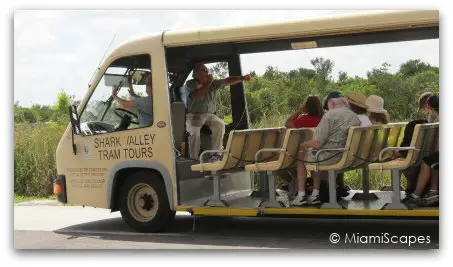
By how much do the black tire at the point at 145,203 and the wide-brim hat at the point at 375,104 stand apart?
8.24 feet

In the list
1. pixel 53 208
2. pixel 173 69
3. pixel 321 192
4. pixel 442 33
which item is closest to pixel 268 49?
pixel 173 69

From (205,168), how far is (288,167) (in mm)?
926

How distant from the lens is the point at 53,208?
40.0ft

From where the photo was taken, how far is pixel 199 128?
9.90m

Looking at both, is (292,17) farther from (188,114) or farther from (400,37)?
(188,114)

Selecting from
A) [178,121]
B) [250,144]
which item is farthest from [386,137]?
[178,121]

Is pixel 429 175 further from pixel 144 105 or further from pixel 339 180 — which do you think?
pixel 144 105

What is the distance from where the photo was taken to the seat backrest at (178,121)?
31.3 feet

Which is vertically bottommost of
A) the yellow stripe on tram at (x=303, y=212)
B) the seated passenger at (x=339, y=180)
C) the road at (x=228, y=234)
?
the road at (x=228, y=234)

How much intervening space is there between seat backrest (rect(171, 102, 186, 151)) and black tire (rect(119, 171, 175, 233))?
1.83ft

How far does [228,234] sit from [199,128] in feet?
4.53

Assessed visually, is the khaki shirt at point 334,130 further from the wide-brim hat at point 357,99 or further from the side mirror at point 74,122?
the side mirror at point 74,122
